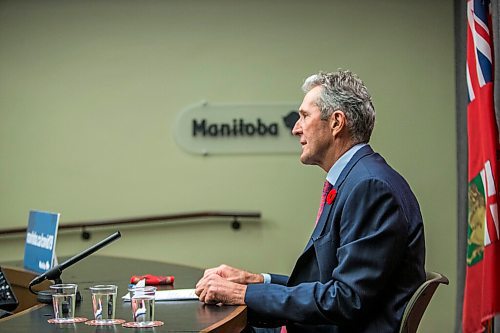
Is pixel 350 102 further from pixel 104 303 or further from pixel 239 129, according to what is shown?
pixel 239 129

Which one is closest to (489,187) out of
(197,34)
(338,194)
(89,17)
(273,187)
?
(338,194)

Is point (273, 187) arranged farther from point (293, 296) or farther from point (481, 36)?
point (293, 296)

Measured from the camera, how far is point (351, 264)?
7.49ft

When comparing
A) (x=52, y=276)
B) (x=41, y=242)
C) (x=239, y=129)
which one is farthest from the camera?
(x=239, y=129)

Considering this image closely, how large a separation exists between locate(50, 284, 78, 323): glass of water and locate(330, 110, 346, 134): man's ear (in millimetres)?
921

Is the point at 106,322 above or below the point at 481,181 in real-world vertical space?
below

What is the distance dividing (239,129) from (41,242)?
1906 mm

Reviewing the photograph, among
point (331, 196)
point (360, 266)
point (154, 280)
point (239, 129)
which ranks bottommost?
point (154, 280)

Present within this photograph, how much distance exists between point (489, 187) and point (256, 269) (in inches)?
72.2

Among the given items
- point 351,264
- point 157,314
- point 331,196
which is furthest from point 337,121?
point 157,314

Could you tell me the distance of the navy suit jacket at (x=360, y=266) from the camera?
228 cm

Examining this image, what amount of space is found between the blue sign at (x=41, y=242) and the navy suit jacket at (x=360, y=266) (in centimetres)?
114

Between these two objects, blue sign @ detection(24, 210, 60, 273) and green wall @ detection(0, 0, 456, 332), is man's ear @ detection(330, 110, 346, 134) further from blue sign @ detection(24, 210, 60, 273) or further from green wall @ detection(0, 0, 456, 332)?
green wall @ detection(0, 0, 456, 332)

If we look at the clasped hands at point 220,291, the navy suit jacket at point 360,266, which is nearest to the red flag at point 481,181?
the navy suit jacket at point 360,266
